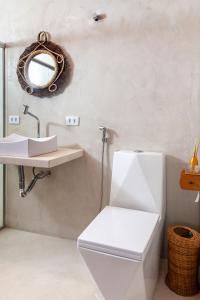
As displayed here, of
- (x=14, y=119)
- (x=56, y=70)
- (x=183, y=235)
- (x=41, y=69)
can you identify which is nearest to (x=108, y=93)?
(x=56, y=70)

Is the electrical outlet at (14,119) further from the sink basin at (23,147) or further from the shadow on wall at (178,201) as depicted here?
the shadow on wall at (178,201)

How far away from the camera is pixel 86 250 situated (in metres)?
1.28

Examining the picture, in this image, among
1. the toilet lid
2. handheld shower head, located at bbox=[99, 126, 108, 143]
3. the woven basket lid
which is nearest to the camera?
the toilet lid

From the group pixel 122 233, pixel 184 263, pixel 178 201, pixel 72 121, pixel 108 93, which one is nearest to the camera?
pixel 122 233

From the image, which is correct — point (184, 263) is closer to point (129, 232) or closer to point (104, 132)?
point (129, 232)

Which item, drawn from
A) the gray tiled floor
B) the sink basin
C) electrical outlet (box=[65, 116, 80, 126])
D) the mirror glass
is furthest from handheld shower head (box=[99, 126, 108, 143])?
the gray tiled floor

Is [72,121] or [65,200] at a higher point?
[72,121]

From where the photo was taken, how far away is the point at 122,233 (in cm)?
134

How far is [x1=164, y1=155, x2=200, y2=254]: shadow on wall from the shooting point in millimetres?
1812

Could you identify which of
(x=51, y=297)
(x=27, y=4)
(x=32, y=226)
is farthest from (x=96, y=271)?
(x=27, y=4)

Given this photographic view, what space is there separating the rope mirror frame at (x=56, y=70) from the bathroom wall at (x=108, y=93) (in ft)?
0.18

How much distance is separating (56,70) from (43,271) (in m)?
1.55

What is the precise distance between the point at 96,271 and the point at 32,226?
1194mm

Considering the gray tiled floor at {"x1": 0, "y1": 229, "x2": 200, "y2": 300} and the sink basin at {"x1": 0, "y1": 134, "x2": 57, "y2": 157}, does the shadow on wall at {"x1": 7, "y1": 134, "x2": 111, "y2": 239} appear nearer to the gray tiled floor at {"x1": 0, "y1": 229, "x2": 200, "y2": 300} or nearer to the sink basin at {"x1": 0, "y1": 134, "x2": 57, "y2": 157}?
the gray tiled floor at {"x1": 0, "y1": 229, "x2": 200, "y2": 300}
